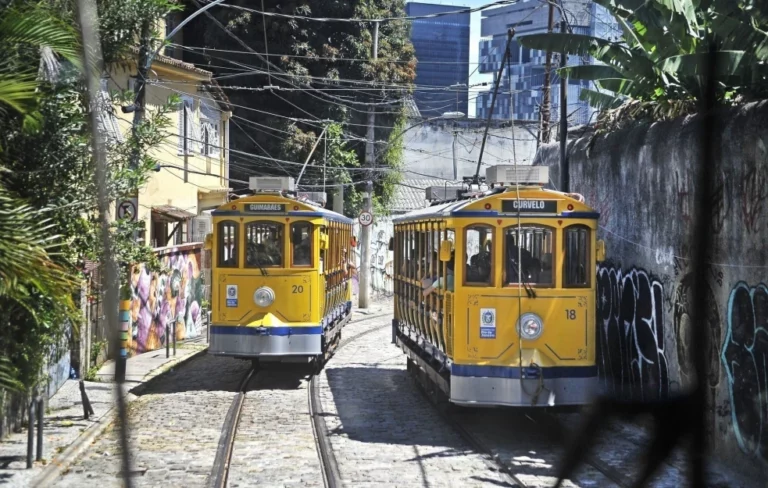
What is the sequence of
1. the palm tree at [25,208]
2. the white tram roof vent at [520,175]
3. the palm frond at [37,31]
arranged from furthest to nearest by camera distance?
the white tram roof vent at [520,175], the palm frond at [37,31], the palm tree at [25,208]

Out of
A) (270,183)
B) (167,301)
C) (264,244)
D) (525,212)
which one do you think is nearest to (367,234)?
(167,301)

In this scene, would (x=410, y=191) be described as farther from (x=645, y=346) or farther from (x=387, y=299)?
(x=645, y=346)

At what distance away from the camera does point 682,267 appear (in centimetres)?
1223

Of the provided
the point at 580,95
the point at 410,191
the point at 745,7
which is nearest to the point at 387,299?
the point at 410,191

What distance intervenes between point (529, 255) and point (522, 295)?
553mm

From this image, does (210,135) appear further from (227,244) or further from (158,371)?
(227,244)

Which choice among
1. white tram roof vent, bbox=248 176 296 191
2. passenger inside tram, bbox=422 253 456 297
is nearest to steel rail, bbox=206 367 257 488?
passenger inside tram, bbox=422 253 456 297

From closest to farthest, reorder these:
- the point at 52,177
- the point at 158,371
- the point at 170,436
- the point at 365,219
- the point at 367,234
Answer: the point at 52,177 < the point at 170,436 < the point at 158,371 < the point at 365,219 < the point at 367,234

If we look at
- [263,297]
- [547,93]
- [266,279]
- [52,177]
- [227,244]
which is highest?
[547,93]

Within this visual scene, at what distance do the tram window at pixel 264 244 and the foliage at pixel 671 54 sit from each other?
5132mm

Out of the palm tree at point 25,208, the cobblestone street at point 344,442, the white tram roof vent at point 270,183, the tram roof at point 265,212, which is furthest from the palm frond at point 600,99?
the palm tree at point 25,208

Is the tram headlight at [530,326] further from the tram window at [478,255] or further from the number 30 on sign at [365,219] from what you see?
the number 30 on sign at [365,219]

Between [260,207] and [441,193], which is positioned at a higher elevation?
[441,193]

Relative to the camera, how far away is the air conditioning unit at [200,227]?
3183cm
